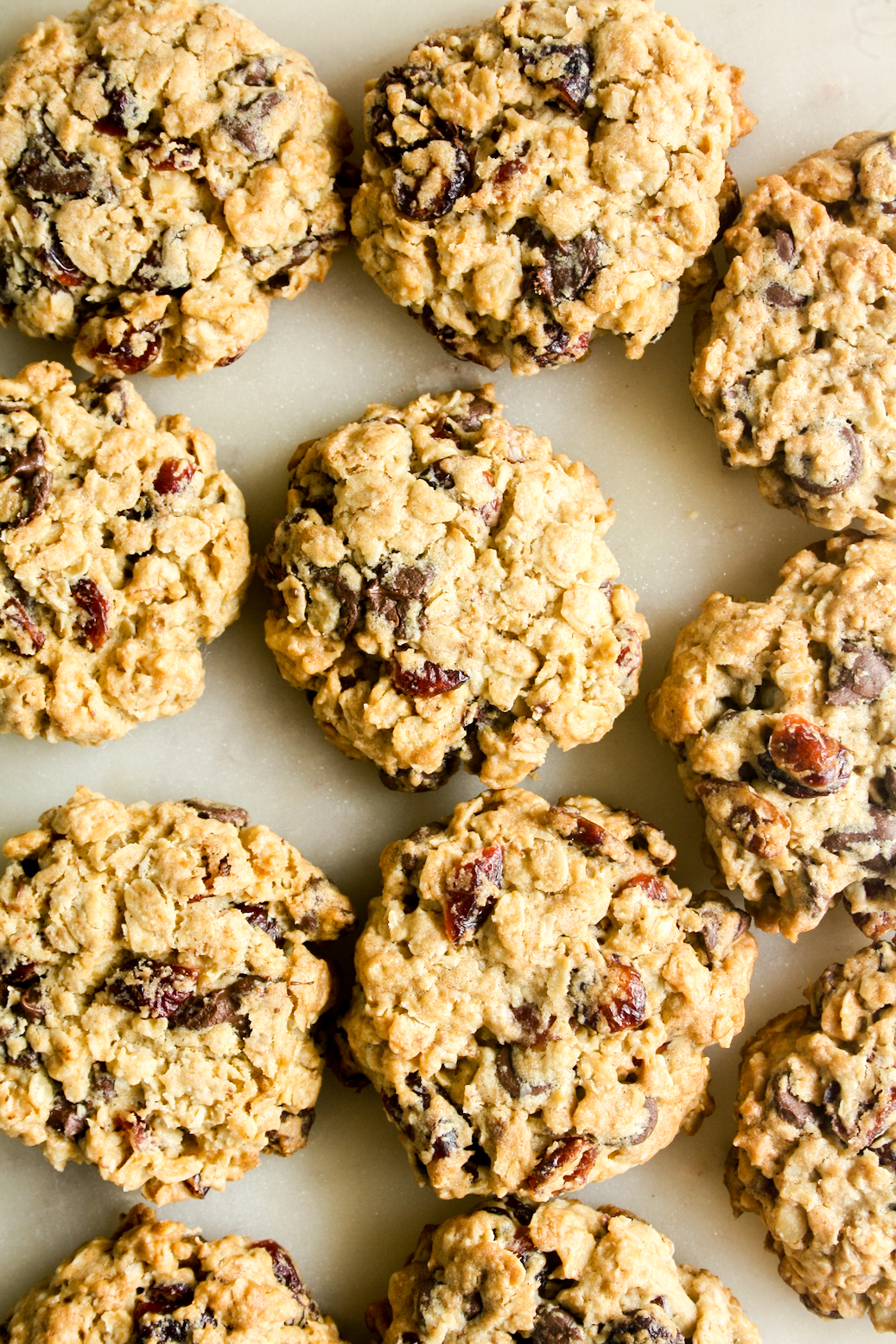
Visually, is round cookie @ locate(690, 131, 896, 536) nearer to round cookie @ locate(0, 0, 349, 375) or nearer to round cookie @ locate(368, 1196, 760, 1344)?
round cookie @ locate(0, 0, 349, 375)

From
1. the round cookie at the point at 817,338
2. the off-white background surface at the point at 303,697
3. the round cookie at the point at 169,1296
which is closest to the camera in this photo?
the round cookie at the point at 169,1296

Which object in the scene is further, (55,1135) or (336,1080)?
(336,1080)

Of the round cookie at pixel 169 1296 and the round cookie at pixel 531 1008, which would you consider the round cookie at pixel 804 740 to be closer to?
the round cookie at pixel 531 1008

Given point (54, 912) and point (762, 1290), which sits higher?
point (54, 912)

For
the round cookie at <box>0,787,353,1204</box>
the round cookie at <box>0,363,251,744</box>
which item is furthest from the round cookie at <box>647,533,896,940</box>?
the round cookie at <box>0,363,251,744</box>

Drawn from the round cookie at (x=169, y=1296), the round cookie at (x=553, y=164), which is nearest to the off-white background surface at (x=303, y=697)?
the round cookie at (x=169, y=1296)

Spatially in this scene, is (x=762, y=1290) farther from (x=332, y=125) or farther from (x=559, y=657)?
(x=332, y=125)

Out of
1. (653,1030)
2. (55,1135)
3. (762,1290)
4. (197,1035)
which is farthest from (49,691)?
(762,1290)
